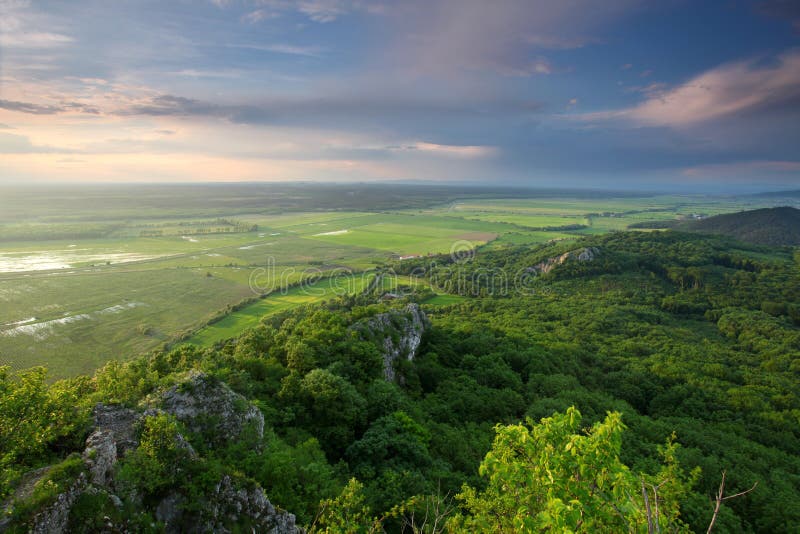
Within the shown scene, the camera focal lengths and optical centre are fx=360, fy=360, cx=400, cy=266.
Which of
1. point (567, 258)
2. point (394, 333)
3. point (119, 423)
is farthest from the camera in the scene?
point (567, 258)

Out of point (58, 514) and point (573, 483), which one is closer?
point (573, 483)

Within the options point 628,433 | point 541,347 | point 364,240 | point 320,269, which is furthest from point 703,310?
point 364,240

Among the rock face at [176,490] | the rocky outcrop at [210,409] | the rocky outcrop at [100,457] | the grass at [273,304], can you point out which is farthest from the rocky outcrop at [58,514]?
the grass at [273,304]

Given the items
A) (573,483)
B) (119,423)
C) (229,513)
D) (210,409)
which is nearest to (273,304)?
(210,409)

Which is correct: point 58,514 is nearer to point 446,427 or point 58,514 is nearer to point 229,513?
point 229,513

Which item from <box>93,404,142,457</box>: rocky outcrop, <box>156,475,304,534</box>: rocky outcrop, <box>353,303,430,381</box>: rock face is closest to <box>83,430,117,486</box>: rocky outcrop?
<box>93,404,142,457</box>: rocky outcrop

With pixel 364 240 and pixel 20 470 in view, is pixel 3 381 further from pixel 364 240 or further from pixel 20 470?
pixel 364 240
